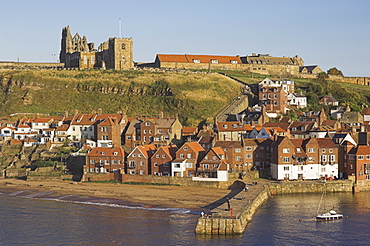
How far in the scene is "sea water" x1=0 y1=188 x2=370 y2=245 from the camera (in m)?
49.8

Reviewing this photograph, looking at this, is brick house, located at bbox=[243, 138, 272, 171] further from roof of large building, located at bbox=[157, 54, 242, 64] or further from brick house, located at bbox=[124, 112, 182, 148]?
roof of large building, located at bbox=[157, 54, 242, 64]

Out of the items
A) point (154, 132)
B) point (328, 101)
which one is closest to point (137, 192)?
point (154, 132)

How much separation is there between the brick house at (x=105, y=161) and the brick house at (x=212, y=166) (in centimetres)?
1121

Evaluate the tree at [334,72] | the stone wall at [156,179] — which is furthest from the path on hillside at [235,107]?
the tree at [334,72]

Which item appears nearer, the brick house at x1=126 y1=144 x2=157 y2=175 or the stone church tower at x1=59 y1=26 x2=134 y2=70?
the brick house at x1=126 y1=144 x2=157 y2=175

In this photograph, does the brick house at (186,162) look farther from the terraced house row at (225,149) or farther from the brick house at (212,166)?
the brick house at (212,166)

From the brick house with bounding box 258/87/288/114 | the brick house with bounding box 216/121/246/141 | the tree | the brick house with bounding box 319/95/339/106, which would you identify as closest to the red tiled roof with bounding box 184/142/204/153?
the brick house with bounding box 216/121/246/141

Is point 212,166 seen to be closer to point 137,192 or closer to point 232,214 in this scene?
point 137,192

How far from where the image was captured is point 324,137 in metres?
85.4

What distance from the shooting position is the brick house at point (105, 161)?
→ 259 ft

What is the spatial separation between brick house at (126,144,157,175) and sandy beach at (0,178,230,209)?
3388 mm

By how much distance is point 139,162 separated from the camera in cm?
7781

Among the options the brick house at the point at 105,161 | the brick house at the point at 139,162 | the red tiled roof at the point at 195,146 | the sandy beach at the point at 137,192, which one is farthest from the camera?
the brick house at the point at 105,161

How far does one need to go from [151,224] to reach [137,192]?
16.1 metres
